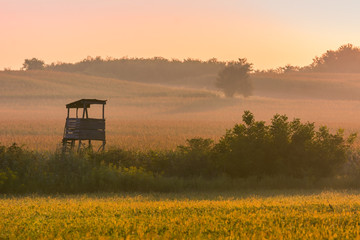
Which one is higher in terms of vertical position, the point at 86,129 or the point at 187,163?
the point at 86,129

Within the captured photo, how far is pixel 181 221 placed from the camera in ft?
41.4

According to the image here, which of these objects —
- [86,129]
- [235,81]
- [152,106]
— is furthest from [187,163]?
[235,81]

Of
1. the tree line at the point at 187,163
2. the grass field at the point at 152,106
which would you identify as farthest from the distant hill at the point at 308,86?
the tree line at the point at 187,163

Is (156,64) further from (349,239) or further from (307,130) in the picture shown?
(349,239)

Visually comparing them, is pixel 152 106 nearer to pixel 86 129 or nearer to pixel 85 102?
pixel 85 102

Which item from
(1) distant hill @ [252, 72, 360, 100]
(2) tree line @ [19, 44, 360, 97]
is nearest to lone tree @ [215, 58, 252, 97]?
(1) distant hill @ [252, 72, 360, 100]

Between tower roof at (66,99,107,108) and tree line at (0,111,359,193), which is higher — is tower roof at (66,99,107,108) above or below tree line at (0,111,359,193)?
above

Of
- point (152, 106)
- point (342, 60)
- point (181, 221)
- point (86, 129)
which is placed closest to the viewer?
point (181, 221)

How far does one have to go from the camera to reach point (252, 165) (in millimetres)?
23016

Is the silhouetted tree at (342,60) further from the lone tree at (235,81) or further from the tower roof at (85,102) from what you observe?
the tower roof at (85,102)

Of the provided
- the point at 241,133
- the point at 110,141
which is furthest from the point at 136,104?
the point at 241,133

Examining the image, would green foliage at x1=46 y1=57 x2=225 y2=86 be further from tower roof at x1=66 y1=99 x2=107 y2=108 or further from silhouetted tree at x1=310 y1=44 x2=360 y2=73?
tower roof at x1=66 y1=99 x2=107 y2=108

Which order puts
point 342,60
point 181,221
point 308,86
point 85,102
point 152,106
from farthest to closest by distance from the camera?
1. point 342,60
2. point 308,86
3. point 152,106
4. point 85,102
5. point 181,221

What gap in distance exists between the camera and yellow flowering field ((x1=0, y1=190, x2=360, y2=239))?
11.3m
